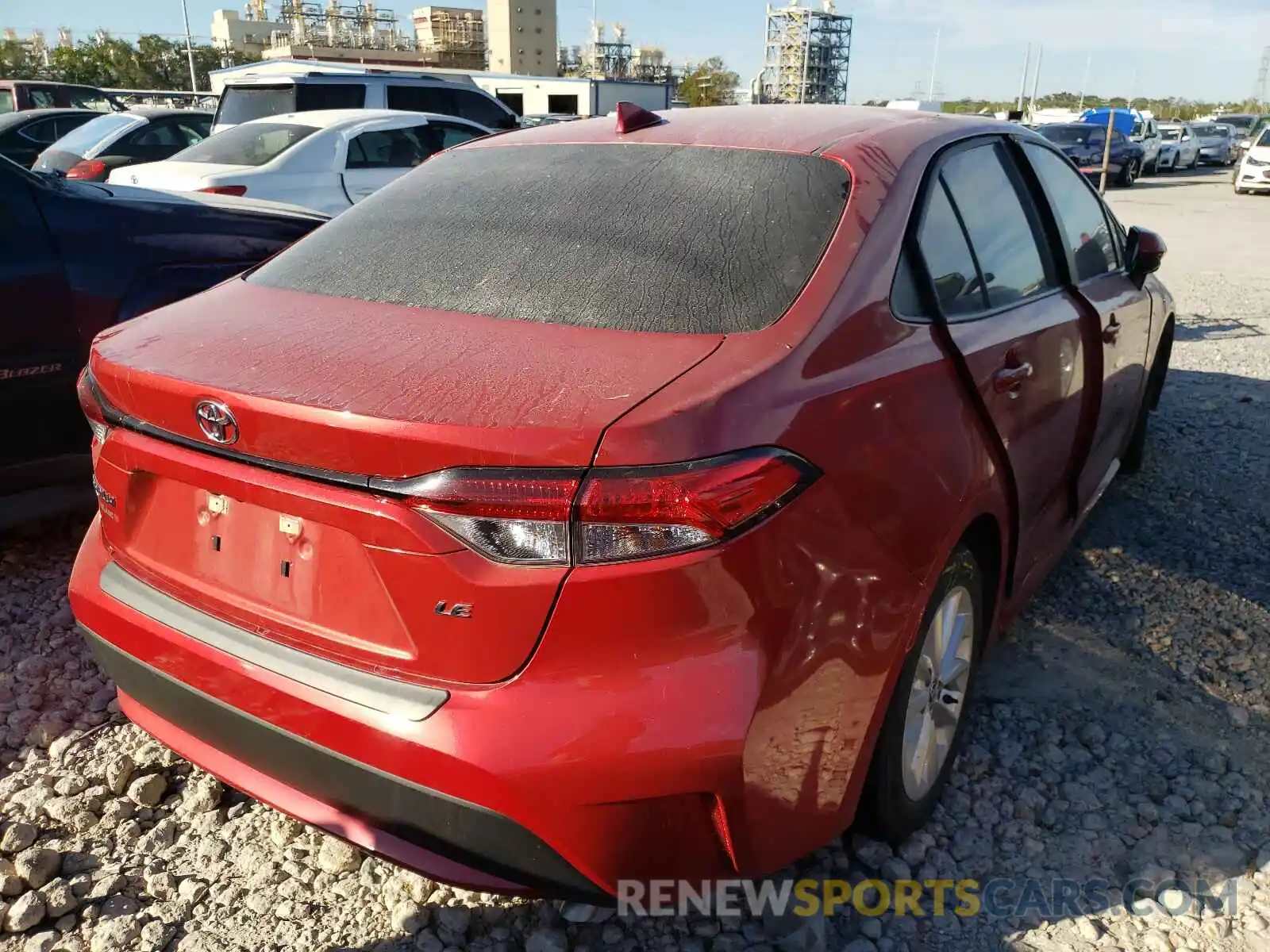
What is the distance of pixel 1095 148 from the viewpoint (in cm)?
2316

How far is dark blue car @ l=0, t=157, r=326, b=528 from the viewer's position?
3457mm

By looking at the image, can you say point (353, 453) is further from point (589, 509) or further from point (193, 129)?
point (193, 129)

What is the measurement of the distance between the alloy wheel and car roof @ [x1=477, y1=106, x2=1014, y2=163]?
106 centimetres

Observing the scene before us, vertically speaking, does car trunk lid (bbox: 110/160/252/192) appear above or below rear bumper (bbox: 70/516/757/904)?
above

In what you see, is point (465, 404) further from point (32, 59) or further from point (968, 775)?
point (32, 59)

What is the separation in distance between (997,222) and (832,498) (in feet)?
4.54

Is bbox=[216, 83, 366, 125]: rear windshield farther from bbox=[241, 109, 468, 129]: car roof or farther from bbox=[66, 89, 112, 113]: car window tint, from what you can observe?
bbox=[66, 89, 112, 113]: car window tint

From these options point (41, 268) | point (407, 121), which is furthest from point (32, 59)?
point (41, 268)

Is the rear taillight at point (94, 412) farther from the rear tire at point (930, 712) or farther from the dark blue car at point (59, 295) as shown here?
the rear tire at point (930, 712)

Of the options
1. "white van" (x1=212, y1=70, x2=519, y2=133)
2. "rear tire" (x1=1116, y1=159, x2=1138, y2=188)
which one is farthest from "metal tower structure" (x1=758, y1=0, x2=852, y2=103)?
"white van" (x1=212, y1=70, x2=519, y2=133)

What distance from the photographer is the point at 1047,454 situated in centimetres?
281

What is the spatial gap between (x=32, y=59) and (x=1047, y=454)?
77.8 meters

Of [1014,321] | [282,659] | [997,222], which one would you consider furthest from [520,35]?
[282,659]

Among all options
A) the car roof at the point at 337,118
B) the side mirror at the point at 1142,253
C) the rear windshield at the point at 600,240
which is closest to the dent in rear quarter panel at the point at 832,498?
the rear windshield at the point at 600,240
